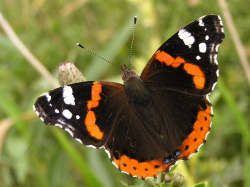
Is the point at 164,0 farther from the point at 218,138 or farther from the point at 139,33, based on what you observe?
the point at 218,138

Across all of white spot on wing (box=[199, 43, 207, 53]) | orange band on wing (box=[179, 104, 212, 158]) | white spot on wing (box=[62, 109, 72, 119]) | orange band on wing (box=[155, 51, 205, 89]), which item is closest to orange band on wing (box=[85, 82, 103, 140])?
white spot on wing (box=[62, 109, 72, 119])

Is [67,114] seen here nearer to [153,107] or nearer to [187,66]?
[153,107]

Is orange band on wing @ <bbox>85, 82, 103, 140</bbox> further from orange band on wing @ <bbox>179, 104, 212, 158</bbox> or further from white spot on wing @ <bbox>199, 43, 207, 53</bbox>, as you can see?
white spot on wing @ <bbox>199, 43, 207, 53</bbox>

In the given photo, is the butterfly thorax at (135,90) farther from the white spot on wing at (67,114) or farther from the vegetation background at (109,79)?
the vegetation background at (109,79)

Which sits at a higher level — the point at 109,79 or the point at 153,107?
the point at 109,79

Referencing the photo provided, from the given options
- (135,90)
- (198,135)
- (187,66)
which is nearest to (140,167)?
(198,135)

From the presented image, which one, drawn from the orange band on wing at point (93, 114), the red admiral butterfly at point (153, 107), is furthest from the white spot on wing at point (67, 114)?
the orange band on wing at point (93, 114)

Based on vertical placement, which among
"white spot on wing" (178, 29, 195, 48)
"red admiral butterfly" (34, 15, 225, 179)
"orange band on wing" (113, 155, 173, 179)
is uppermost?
"white spot on wing" (178, 29, 195, 48)
